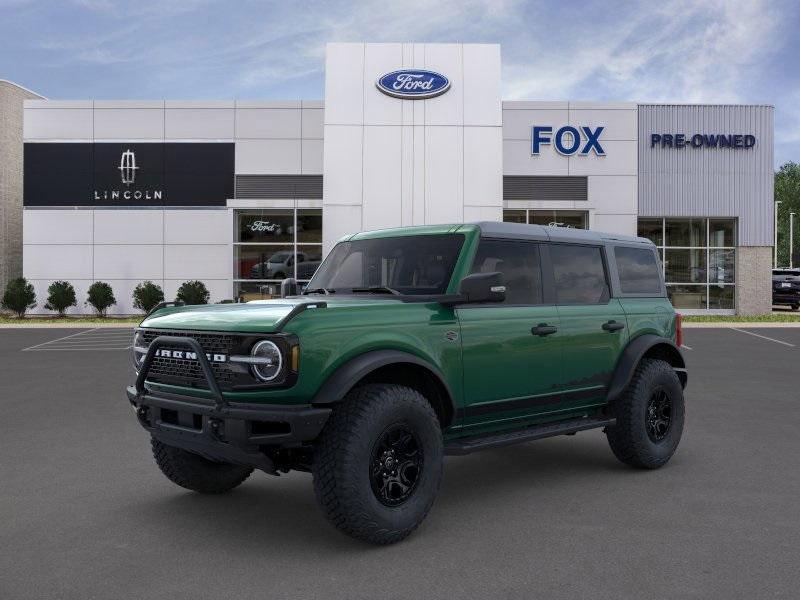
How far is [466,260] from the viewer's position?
5.29 m

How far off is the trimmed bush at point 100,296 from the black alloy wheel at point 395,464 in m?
25.4

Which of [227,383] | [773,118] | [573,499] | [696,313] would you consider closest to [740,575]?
[573,499]

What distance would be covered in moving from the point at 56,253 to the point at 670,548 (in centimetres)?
2817

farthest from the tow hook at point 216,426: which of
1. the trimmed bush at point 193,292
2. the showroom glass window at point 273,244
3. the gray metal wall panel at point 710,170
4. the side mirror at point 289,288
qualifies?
the gray metal wall panel at point 710,170

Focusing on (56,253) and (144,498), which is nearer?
(144,498)

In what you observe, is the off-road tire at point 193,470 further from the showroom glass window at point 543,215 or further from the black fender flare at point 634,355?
the showroom glass window at point 543,215

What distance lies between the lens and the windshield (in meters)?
5.37

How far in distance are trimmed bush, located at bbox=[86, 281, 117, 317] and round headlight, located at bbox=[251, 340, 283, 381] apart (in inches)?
998

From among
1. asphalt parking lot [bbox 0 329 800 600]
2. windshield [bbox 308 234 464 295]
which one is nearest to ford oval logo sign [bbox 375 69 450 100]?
asphalt parking lot [bbox 0 329 800 600]

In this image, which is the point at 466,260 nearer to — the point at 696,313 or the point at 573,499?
the point at 573,499

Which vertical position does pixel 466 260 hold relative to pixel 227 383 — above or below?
above

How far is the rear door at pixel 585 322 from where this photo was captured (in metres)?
5.79

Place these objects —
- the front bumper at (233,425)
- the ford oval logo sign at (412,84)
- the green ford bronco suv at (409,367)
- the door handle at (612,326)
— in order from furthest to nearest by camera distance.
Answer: the ford oval logo sign at (412,84) → the door handle at (612,326) → the green ford bronco suv at (409,367) → the front bumper at (233,425)

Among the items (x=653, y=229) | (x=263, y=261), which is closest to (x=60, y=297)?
(x=263, y=261)
